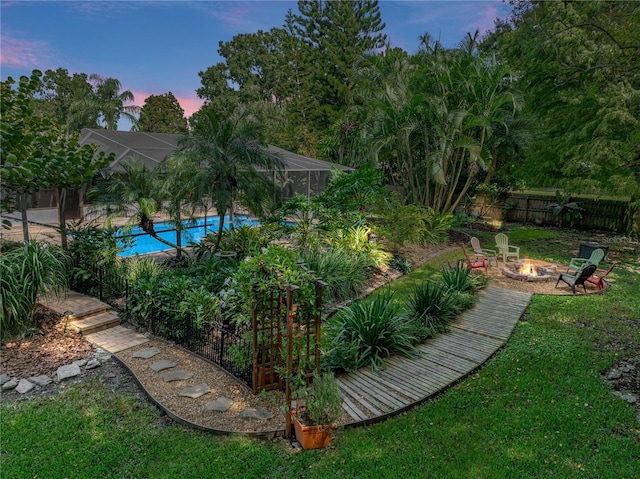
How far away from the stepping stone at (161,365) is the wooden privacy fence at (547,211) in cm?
1593

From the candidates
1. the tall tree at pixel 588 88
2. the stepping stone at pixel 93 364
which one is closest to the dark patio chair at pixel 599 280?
the tall tree at pixel 588 88

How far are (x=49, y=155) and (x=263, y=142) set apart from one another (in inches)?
151

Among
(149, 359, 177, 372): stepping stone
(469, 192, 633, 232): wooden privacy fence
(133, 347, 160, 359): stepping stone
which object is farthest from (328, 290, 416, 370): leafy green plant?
(469, 192, 633, 232): wooden privacy fence

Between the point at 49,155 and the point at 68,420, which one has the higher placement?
the point at 49,155

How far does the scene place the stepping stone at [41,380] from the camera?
483 centimetres

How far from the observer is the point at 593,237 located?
1476 cm

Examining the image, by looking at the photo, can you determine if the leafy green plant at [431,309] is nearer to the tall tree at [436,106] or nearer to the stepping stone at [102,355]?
the stepping stone at [102,355]

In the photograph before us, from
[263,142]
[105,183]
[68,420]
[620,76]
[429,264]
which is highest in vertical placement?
[620,76]

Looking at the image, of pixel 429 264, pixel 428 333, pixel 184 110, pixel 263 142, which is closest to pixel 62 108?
pixel 184 110

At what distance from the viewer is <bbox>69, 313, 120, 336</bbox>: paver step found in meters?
6.24

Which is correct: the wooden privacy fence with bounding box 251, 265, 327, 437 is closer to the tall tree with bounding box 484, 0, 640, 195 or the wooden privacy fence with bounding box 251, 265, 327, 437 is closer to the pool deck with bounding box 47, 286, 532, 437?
the pool deck with bounding box 47, 286, 532, 437

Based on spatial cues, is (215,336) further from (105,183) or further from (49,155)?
(105,183)

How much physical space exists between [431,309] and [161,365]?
13.9ft

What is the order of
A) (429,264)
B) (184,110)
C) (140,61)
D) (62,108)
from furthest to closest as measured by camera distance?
1. (184,110)
2. (62,108)
3. (140,61)
4. (429,264)
